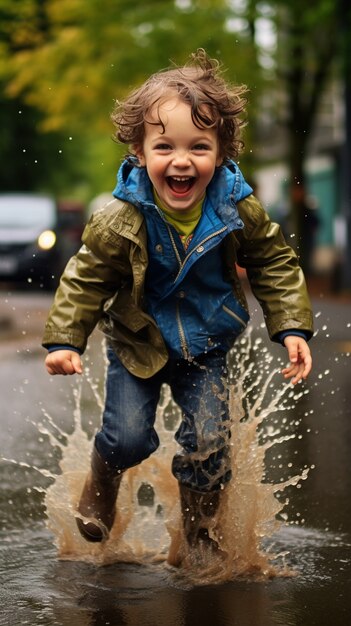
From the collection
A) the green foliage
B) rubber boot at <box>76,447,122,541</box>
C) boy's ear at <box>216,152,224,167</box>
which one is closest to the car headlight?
the green foliage

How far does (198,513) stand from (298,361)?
25.8 inches

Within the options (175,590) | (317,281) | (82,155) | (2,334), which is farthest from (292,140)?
(82,155)

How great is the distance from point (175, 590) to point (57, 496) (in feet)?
2.77

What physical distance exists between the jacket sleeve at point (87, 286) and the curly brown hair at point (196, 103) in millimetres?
334

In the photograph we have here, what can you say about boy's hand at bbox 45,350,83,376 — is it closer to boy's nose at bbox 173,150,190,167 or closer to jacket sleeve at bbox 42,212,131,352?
jacket sleeve at bbox 42,212,131,352

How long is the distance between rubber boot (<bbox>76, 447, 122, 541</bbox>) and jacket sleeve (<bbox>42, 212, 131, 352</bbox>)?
503mm

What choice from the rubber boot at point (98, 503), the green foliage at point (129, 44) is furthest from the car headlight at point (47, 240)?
the rubber boot at point (98, 503)

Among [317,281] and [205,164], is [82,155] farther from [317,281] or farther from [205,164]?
[205,164]

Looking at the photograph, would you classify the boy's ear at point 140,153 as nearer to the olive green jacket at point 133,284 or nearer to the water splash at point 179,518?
the olive green jacket at point 133,284

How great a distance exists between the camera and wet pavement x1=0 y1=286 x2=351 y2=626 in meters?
3.82

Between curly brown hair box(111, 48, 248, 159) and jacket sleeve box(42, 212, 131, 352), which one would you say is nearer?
curly brown hair box(111, 48, 248, 159)

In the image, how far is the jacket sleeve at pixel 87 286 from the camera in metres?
4.17

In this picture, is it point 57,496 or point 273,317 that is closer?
point 273,317

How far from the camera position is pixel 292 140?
2417 centimetres
